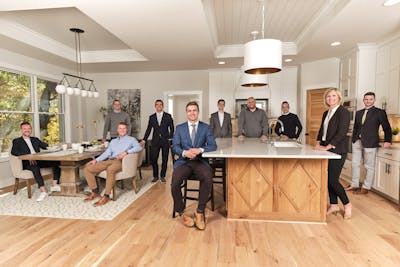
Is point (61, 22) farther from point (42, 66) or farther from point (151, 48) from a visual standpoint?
point (42, 66)

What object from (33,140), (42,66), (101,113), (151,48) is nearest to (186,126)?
(151,48)

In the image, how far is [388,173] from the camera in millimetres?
3480

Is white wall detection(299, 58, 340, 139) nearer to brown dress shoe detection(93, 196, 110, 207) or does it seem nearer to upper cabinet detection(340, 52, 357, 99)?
upper cabinet detection(340, 52, 357, 99)

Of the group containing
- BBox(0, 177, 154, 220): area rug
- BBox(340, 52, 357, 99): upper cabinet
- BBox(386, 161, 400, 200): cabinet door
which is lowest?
BBox(0, 177, 154, 220): area rug

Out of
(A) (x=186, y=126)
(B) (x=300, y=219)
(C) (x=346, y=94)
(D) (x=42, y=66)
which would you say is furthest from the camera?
(D) (x=42, y=66)

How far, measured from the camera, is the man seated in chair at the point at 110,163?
138 inches

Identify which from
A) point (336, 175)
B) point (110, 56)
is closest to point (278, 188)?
point (336, 175)

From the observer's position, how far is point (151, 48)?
4355mm

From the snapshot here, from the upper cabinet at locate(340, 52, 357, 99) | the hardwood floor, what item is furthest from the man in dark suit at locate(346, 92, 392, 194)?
the upper cabinet at locate(340, 52, 357, 99)

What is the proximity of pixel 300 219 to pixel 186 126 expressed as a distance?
5.50ft

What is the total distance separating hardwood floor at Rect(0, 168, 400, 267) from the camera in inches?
82.0

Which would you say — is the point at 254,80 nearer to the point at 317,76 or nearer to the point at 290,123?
the point at 290,123

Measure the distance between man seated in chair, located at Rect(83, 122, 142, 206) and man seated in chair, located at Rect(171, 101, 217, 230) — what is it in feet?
3.80

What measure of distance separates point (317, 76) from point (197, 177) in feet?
13.6
